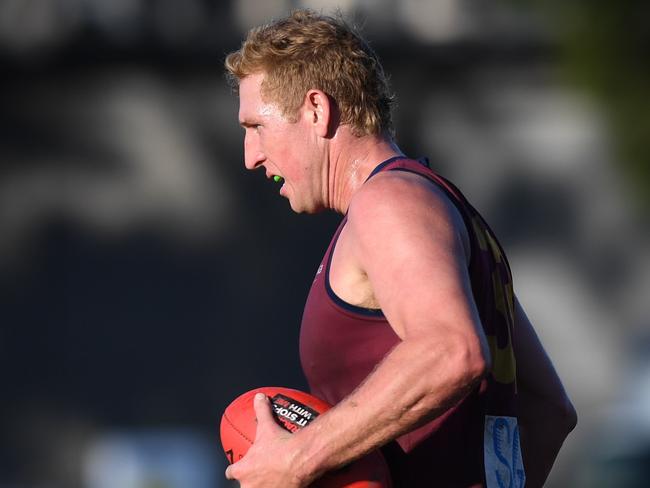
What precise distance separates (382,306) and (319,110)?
2.03 feet

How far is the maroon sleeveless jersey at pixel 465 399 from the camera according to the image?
7.98ft

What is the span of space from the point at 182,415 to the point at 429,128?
250 centimetres

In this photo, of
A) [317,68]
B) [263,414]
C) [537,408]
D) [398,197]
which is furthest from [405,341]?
[537,408]

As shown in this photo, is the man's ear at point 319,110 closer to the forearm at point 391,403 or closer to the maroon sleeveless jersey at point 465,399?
the maroon sleeveless jersey at point 465,399

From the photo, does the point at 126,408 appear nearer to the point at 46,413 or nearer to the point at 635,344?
the point at 46,413

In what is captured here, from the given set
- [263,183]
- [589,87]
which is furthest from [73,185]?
[589,87]

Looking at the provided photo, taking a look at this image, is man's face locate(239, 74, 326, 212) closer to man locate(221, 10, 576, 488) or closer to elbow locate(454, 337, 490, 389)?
man locate(221, 10, 576, 488)

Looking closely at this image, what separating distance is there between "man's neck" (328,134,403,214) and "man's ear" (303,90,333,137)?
7cm

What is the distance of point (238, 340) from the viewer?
24.4ft

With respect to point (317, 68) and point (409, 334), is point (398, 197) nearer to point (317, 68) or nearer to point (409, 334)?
point (409, 334)

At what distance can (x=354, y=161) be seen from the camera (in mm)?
2699

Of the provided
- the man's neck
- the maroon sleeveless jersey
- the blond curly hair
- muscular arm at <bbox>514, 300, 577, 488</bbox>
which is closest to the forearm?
the maroon sleeveless jersey

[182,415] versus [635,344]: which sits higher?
[635,344]

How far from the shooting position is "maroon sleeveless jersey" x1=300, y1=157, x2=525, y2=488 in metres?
2.43
